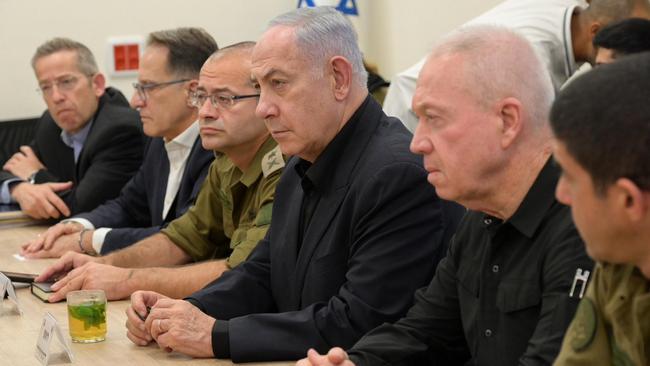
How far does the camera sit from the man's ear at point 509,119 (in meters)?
2.10

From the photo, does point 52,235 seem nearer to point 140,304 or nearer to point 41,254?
point 41,254

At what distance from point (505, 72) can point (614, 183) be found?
0.66 metres

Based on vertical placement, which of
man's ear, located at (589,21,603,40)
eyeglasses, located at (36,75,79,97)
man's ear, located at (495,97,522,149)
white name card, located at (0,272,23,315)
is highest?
man's ear, located at (495,97,522,149)

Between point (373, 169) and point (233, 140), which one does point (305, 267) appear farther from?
point (233, 140)

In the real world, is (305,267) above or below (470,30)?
below

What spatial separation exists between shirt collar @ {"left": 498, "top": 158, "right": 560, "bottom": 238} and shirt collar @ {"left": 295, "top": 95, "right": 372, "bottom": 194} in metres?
0.70

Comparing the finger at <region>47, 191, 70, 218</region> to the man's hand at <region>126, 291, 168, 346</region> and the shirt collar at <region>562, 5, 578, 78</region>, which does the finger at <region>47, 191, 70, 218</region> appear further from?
the shirt collar at <region>562, 5, 578, 78</region>

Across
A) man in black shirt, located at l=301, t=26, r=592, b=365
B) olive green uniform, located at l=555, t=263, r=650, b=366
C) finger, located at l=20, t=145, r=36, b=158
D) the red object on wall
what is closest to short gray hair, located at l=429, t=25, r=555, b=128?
man in black shirt, located at l=301, t=26, r=592, b=365

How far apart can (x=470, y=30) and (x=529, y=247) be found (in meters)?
0.45

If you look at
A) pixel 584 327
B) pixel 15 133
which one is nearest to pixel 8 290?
Result: pixel 584 327

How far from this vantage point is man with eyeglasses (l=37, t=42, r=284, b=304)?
10.2ft

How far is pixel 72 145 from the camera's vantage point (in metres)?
5.30

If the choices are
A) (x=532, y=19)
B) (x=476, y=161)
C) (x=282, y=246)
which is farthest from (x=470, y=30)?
(x=532, y=19)

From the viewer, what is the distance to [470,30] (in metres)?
2.20
